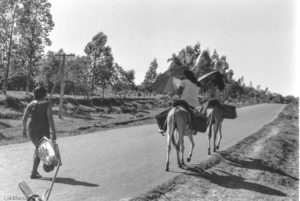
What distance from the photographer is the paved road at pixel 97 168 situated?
674 centimetres

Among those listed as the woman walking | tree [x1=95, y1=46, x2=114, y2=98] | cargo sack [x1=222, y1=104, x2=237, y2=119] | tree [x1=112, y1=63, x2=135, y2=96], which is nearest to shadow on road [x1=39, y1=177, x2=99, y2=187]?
the woman walking

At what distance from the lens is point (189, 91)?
→ 32.2 feet

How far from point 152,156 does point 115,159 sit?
1.36m

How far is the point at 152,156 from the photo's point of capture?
36.2 ft

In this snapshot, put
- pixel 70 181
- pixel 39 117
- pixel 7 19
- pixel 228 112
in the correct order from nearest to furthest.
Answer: pixel 39 117 → pixel 70 181 → pixel 228 112 → pixel 7 19

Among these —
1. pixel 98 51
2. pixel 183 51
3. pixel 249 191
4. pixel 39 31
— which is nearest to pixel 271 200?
pixel 249 191

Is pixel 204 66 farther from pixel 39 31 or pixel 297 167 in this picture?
pixel 297 167

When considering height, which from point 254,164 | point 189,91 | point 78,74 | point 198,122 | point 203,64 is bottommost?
point 254,164

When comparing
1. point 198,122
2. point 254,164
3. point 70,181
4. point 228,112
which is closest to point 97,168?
point 70,181

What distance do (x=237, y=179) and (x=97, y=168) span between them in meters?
3.31

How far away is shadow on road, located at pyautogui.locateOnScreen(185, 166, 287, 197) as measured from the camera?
770cm

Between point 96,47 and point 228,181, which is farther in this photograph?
point 96,47

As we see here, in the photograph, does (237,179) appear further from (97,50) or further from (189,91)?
(97,50)

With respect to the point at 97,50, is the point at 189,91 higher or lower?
lower
